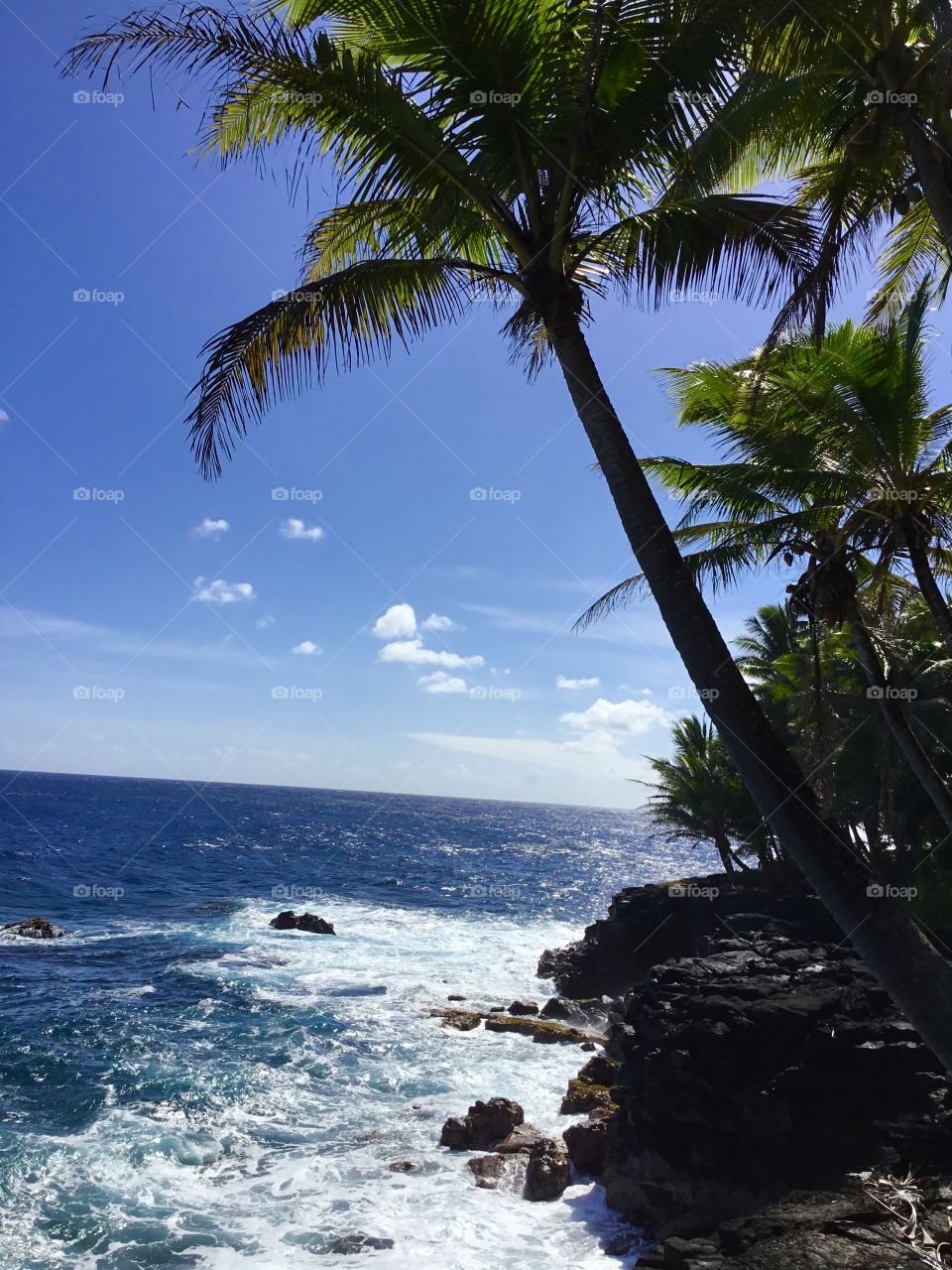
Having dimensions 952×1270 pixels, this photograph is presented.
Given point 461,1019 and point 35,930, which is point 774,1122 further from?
point 35,930

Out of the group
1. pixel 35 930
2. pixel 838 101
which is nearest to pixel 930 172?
pixel 838 101

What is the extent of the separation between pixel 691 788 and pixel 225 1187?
2394cm

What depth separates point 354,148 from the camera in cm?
569

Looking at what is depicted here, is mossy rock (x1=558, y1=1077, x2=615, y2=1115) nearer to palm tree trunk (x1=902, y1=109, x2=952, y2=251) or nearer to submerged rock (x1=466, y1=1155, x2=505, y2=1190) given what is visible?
submerged rock (x1=466, y1=1155, x2=505, y2=1190)

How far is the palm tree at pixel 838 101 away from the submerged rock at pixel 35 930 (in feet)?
115

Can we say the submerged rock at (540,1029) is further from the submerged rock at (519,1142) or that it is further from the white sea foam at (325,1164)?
the submerged rock at (519,1142)

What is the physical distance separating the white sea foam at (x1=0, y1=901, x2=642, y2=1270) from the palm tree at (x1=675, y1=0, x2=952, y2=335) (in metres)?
12.1

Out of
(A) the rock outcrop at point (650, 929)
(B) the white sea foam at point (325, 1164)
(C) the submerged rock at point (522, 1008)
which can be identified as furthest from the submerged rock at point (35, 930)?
(C) the submerged rock at point (522, 1008)

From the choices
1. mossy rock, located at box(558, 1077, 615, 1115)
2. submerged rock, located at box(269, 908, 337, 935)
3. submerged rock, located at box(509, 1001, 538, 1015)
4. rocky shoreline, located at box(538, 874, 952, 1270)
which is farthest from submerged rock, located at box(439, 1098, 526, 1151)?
submerged rock, located at box(269, 908, 337, 935)

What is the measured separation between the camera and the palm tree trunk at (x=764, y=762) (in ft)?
13.8

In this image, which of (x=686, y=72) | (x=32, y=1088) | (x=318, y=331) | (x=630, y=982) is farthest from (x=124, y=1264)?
(x=630, y=982)

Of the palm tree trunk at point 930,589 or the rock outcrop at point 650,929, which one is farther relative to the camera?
the rock outcrop at point 650,929

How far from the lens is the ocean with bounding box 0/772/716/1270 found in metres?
10.9

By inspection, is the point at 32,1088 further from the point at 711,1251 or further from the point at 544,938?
the point at 544,938
